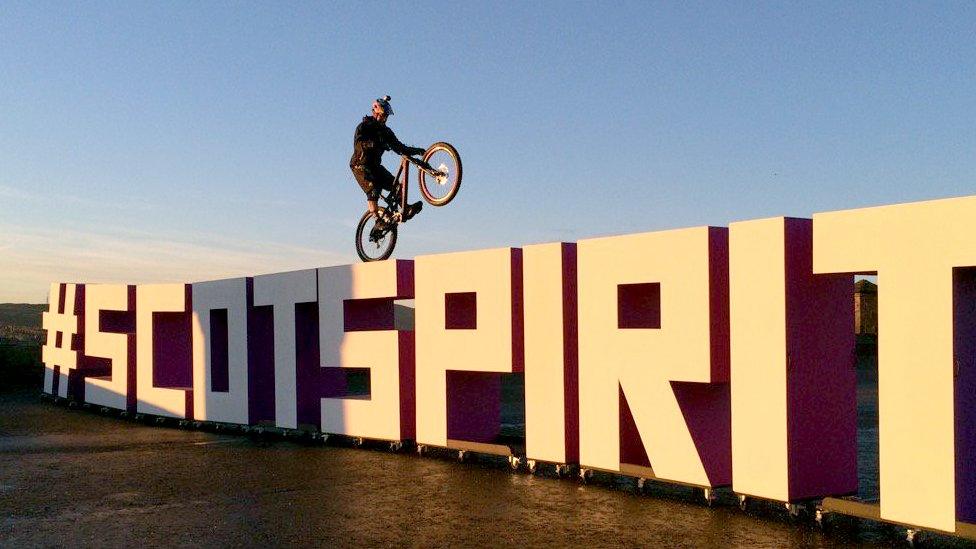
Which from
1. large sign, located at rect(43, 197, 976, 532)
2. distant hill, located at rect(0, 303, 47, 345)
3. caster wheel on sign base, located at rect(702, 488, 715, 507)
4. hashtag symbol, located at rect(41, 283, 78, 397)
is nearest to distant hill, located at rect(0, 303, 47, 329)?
distant hill, located at rect(0, 303, 47, 345)

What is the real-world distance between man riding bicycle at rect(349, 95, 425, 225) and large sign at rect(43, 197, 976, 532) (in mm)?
→ 1525

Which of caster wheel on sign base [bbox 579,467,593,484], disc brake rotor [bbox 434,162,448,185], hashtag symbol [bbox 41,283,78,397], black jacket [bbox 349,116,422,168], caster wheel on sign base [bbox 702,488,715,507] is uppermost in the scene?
black jacket [bbox 349,116,422,168]

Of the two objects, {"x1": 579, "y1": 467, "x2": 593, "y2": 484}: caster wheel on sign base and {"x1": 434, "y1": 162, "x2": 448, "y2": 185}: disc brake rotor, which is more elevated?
{"x1": 434, "y1": 162, "x2": 448, "y2": 185}: disc brake rotor

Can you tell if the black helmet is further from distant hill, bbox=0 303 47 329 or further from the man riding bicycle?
distant hill, bbox=0 303 47 329

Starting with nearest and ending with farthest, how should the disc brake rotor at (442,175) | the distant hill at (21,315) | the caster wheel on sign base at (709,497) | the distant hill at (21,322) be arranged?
the caster wheel on sign base at (709,497)
the disc brake rotor at (442,175)
the distant hill at (21,322)
the distant hill at (21,315)

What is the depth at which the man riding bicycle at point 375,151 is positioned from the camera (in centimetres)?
1497

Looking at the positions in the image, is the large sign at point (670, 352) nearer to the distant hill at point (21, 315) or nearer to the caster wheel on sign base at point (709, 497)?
the caster wheel on sign base at point (709, 497)

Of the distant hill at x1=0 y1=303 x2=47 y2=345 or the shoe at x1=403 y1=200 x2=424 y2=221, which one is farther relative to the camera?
the distant hill at x1=0 y1=303 x2=47 y2=345

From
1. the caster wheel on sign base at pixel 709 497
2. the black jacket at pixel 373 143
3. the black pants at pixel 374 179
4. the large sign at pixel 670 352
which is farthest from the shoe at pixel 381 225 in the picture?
the caster wheel on sign base at pixel 709 497

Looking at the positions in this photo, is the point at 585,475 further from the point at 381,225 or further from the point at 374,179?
the point at 374,179

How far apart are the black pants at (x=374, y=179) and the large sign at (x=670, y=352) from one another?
1541 mm

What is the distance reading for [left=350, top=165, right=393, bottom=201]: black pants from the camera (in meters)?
15.4

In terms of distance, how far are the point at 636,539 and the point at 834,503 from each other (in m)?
2.11

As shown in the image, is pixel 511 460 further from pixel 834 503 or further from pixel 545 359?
pixel 834 503
